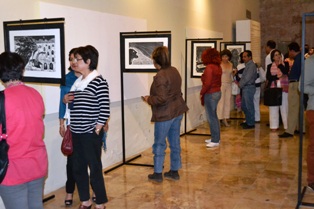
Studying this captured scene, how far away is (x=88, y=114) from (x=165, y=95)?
128 centimetres

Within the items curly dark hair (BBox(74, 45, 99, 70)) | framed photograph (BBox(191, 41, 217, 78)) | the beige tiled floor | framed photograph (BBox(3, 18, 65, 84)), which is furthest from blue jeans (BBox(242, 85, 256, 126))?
framed photograph (BBox(3, 18, 65, 84))

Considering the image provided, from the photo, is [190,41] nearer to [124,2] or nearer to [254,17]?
[124,2]

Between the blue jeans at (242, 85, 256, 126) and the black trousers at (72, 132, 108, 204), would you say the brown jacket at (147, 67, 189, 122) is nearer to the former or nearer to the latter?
the black trousers at (72, 132, 108, 204)

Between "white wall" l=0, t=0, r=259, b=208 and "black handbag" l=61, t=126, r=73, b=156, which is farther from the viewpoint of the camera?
"white wall" l=0, t=0, r=259, b=208

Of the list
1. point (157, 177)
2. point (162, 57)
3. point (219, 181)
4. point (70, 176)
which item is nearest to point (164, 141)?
point (157, 177)

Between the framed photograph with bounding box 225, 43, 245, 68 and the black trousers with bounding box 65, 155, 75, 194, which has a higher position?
the framed photograph with bounding box 225, 43, 245, 68

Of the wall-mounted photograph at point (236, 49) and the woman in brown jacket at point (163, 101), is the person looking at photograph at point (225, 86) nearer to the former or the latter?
the wall-mounted photograph at point (236, 49)

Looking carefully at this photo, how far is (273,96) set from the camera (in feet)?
24.8

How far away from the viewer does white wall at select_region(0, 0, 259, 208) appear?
4.48m

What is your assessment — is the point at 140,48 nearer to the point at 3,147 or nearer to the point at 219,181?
the point at 219,181

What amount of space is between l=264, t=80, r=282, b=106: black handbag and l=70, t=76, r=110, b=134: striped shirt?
186 inches

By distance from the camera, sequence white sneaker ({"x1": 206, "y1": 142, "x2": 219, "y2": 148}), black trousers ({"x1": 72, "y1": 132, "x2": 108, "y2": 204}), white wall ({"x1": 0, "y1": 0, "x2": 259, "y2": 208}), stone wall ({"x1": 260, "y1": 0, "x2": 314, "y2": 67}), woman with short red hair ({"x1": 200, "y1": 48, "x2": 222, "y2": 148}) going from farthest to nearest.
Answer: stone wall ({"x1": 260, "y1": 0, "x2": 314, "y2": 67}), white sneaker ({"x1": 206, "y1": 142, "x2": 219, "y2": 148}), woman with short red hair ({"x1": 200, "y1": 48, "x2": 222, "y2": 148}), white wall ({"x1": 0, "y1": 0, "x2": 259, "y2": 208}), black trousers ({"x1": 72, "y1": 132, "x2": 108, "y2": 204})

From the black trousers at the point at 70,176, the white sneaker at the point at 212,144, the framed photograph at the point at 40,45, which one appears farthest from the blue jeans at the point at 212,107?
the framed photograph at the point at 40,45

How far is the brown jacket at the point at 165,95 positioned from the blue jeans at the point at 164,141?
9 centimetres
